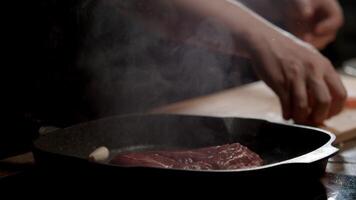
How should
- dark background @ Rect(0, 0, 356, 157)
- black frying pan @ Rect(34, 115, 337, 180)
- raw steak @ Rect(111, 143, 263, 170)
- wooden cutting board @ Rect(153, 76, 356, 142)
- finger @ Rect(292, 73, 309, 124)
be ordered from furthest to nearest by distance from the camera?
1. wooden cutting board @ Rect(153, 76, 356, 142)
2. dark background @ Rect(0, 0, 356, 157)
3. finger @ Rect(292, 73, 309, 124)
4. black frying pan @ Rect(34, 115, 337, 180)
5. raw steak @ Rect(111, 143, 263, 170)

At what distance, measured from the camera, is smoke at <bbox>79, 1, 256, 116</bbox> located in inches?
90.0

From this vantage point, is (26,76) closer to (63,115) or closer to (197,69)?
(63,115)

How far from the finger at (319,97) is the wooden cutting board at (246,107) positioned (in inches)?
4.8

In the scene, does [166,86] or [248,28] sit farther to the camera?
[166,86]

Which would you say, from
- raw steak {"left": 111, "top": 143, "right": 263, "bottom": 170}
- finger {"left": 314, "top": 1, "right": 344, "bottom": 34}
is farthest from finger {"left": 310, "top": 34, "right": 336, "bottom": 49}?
raw steak {"left": 111, "top": 143, "right": 263, "bottom": 170}

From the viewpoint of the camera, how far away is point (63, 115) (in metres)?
2.27

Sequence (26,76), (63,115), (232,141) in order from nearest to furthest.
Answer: (232,141), (26,76), (63,115)

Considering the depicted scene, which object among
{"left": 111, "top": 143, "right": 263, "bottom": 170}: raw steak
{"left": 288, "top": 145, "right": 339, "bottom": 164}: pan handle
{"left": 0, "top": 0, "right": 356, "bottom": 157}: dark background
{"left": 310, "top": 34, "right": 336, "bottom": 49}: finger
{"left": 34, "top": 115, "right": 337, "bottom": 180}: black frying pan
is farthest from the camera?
{"left": 310, "top": 34, "right": 336, "bottom": 49}: finger

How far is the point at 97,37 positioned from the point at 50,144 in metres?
0.79

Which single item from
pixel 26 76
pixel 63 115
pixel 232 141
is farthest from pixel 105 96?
pixel 232 141

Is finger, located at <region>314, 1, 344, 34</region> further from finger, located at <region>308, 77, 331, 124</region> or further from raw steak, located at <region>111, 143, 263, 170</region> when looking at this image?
raw steak, located at <region>111, 143, 263, 170</region>

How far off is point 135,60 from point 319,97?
82cm

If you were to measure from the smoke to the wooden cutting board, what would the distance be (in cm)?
15

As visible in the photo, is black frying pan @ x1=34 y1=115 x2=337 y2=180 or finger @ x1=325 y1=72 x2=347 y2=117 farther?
finger @ x1=325 y1=72 x2=347 y2=117
